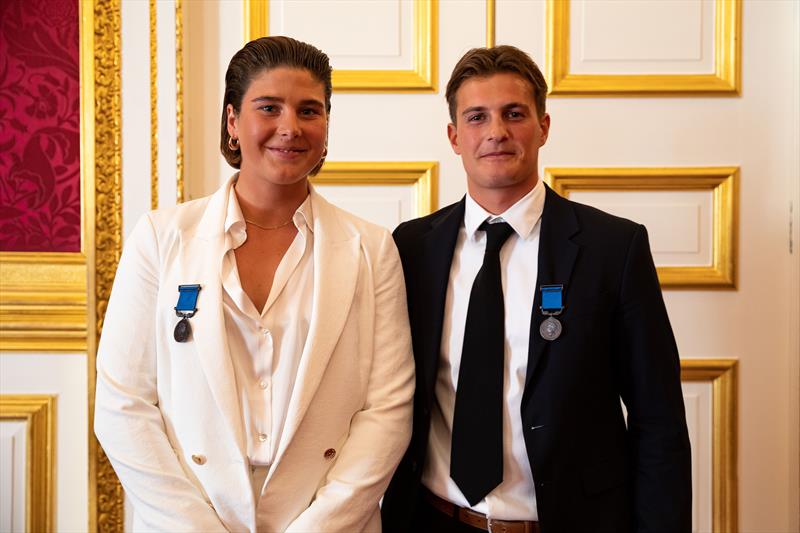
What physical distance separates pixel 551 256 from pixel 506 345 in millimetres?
214

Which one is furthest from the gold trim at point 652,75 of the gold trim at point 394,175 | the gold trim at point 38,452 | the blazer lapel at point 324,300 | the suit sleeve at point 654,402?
the gold trim at point 38,452

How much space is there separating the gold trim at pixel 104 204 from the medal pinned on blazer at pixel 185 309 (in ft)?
3.14

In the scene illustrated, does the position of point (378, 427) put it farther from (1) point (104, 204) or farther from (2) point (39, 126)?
(2) point (39, 126)

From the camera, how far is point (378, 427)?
5.28 ft

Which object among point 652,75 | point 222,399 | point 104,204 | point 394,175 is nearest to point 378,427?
point 222,399

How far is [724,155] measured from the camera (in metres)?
2.49

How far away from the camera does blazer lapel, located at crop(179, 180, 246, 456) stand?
150 cm

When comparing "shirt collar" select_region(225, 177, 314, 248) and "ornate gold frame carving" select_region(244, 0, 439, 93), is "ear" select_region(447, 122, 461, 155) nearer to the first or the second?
"shirt collar" select_region(225, 177, 314, 248)

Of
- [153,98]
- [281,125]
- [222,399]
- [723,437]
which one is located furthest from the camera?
[723,437]

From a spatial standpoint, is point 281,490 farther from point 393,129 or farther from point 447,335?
point 393,129

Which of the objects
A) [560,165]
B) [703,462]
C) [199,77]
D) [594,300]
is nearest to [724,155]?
[560,165]

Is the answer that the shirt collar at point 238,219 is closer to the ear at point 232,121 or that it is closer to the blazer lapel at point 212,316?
the blazer lapel at point 212,316

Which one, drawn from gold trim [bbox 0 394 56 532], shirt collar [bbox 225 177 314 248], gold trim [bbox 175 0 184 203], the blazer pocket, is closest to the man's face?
shirt collar [bbox 225 177 314 248]

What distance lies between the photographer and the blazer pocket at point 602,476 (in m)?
1.61
